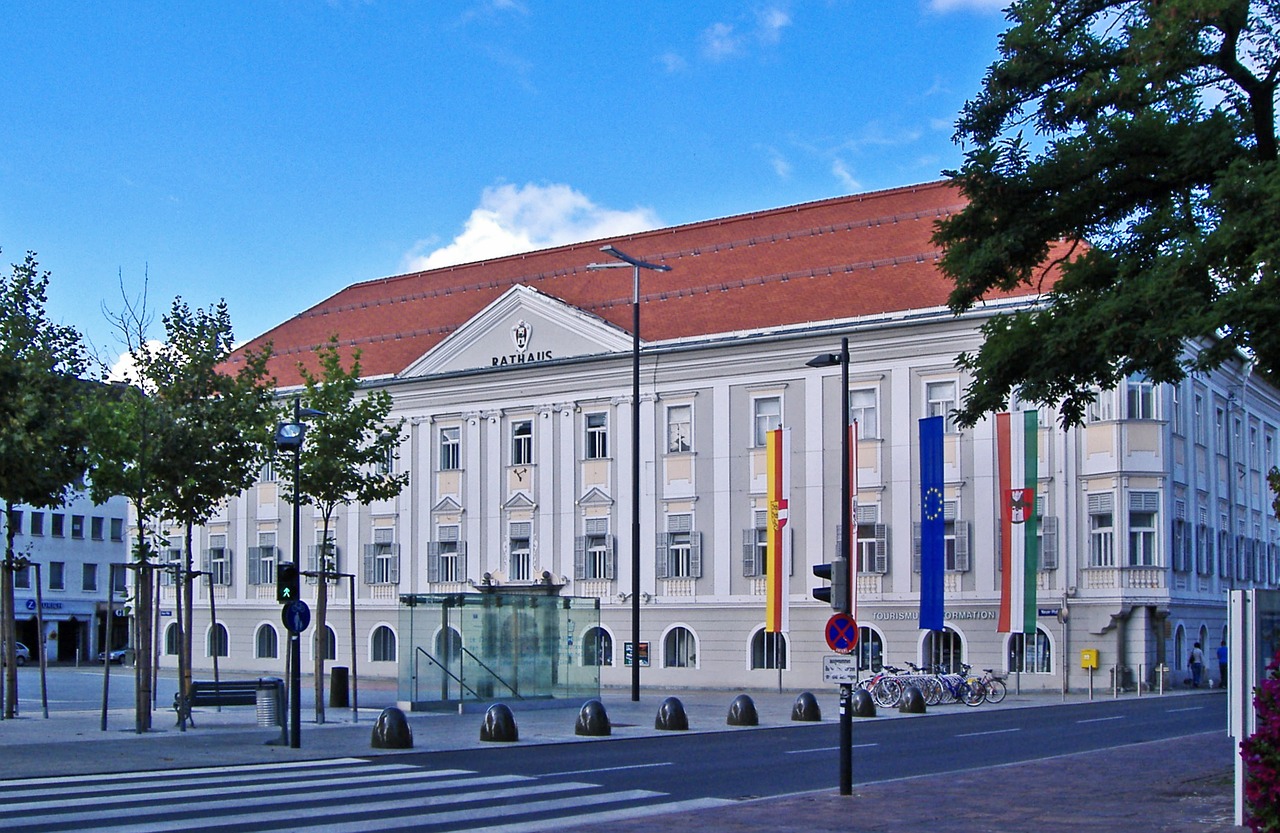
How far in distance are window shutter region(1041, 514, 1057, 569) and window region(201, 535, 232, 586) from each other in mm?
34971

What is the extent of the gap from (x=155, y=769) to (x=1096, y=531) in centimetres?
3413

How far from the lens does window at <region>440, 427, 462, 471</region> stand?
61.0 m

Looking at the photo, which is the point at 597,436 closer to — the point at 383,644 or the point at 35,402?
the point at 383,644

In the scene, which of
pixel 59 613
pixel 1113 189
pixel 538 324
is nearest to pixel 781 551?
pixel 538 324

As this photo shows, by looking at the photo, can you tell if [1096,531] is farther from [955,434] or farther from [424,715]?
[424,715]

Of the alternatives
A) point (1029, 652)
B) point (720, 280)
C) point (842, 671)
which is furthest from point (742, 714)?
point (720, 280)

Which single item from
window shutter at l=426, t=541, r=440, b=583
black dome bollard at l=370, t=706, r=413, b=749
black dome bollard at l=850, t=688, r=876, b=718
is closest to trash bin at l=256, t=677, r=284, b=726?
black dome bollard at l=370, t=706, r=413, b=749

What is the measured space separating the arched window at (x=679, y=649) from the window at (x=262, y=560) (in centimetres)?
1904

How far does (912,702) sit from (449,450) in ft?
90.9

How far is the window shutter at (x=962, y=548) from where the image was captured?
162 feet

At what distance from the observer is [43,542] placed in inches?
3583

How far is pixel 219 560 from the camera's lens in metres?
67.1

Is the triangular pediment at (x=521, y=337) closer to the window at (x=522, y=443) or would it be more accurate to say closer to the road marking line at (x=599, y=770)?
the window at (x=522, y=443)

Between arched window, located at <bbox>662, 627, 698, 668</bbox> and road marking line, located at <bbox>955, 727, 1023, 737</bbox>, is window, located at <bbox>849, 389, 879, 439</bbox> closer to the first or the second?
arched window, located at <bbox>662, 627, 698, 668</bbox>
